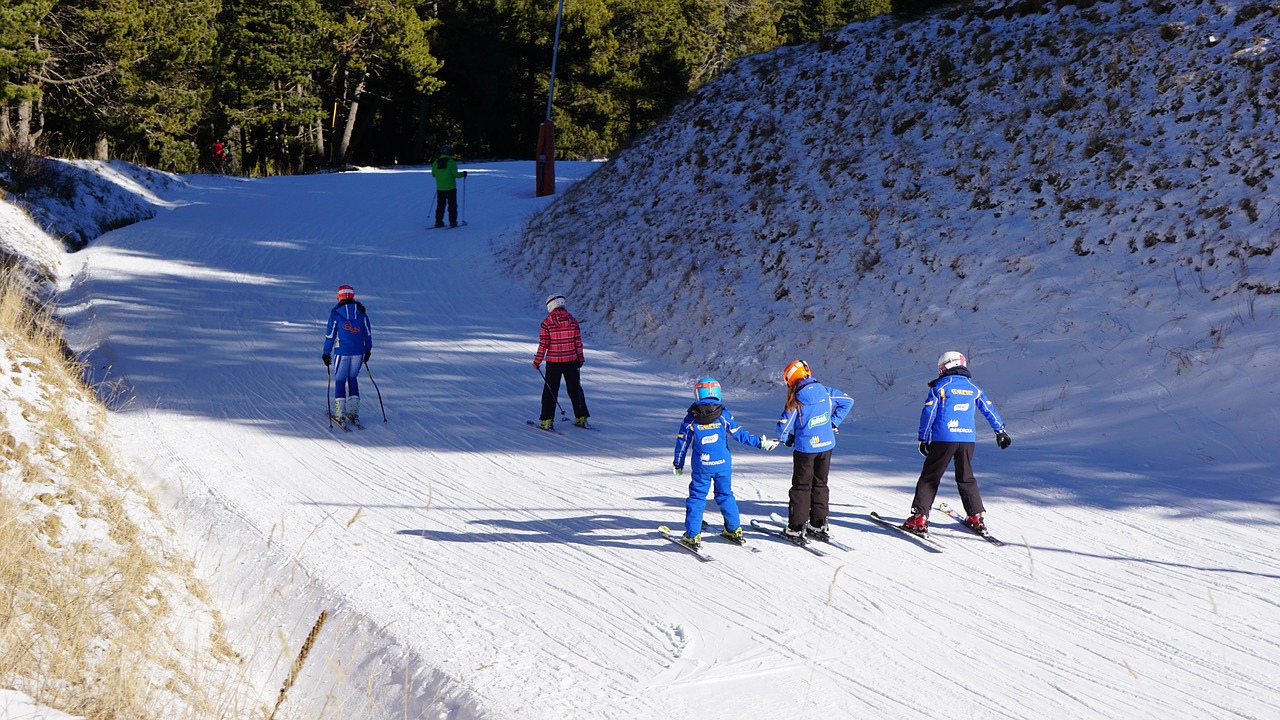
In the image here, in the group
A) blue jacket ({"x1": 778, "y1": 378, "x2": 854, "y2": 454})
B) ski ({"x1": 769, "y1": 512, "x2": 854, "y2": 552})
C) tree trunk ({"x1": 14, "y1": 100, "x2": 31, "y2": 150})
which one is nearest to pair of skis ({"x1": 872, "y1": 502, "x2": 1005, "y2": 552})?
ski ({"x1": 769, "y1": 512, "x2": 854, "y2": 552})

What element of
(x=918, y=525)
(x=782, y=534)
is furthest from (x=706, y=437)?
(x=918, y=525)

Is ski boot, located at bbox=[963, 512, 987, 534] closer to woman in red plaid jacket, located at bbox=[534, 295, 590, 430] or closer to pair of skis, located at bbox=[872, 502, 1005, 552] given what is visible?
pair of skis, located at bbox=[872, 502, 1005, 552]

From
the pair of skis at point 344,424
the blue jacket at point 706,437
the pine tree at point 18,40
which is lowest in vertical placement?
the pair of skis at point 344,424

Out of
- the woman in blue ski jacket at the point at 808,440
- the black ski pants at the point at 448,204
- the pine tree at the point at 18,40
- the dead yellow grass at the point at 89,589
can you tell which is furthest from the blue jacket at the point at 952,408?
the pine tree at the point at 18,40

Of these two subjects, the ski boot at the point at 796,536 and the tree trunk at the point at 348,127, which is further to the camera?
the tree trunk at the point at 348,127

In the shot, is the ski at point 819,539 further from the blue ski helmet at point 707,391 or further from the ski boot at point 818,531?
the blue ski helmet at point 707,391

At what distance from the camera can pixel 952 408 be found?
26.6ft

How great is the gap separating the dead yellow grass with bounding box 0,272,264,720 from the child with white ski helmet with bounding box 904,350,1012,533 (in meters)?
5.54

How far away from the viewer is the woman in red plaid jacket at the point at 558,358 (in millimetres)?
11766

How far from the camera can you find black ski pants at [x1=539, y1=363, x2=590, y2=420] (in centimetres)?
1175

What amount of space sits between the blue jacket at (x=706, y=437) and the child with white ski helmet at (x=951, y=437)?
5.80 feet

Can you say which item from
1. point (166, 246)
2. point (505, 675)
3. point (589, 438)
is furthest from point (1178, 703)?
point (166, 246)

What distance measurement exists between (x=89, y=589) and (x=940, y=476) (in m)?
6.51

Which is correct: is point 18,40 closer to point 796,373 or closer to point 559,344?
point 559,344
